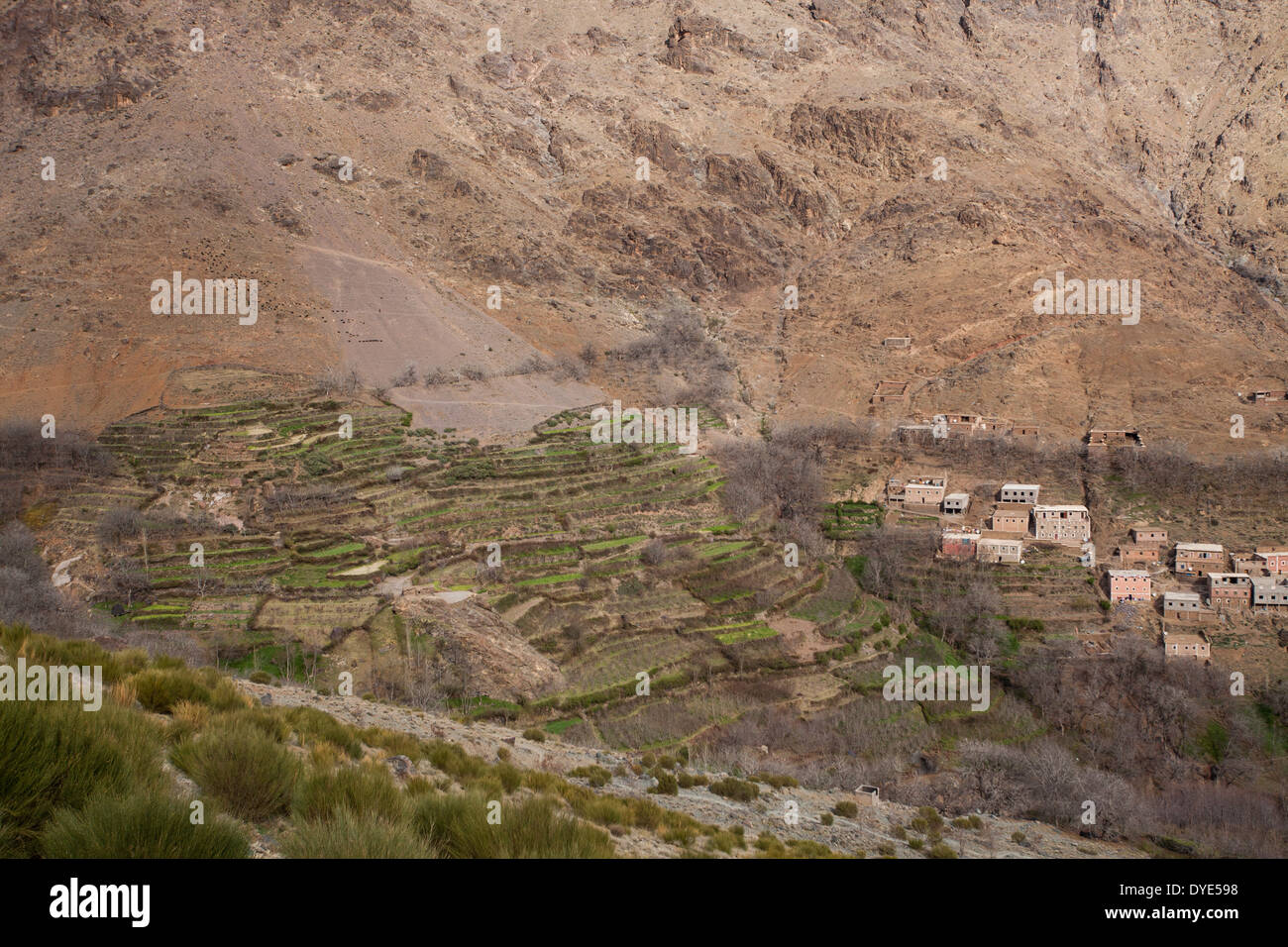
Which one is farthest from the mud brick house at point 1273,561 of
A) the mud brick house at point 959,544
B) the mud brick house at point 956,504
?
the mud brick house at point 956,504

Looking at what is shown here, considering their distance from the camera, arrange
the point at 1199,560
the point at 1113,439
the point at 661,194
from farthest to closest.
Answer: the point at 661,194, the point at 1113,439, the point at 1199,560

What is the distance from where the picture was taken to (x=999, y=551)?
38.9 meters

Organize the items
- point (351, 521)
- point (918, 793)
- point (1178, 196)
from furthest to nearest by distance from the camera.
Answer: point (1178, 196) → point (351, 521) → point (918, 793)

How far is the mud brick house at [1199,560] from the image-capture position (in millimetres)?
37000

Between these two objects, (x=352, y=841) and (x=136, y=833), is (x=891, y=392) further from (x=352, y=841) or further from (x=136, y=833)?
(x=136, y=833)

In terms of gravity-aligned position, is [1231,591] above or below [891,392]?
below

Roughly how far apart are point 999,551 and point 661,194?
4912cm

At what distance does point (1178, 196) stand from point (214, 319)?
92.8 m

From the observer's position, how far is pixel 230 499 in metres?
35.2

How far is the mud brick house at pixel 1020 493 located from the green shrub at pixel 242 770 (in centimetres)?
4342

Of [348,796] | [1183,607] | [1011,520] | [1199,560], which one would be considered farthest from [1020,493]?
[348,796]

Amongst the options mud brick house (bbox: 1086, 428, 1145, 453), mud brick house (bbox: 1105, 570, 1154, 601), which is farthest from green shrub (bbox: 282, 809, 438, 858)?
mud brick house (bbox: 1086, 428, 1145, 453)
